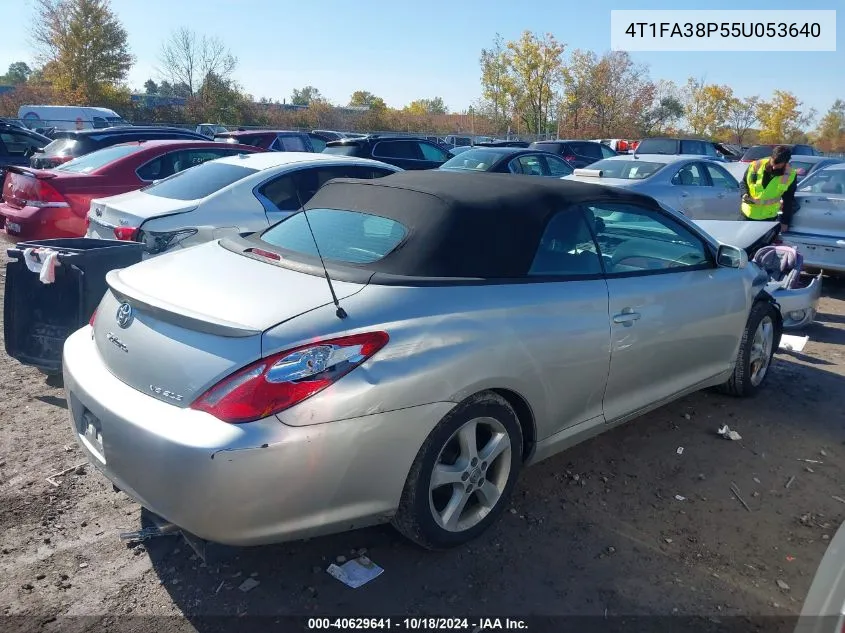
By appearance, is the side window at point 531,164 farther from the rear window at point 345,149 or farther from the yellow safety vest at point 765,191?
the yellow safety vest at point 765,191

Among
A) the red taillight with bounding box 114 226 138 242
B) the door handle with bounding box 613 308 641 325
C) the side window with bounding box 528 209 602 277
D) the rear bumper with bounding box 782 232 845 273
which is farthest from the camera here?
the rear bumper with bounding box 782 232 845 273

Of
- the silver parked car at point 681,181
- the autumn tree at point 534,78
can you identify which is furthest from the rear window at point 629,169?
the autumn tree at point 534,78

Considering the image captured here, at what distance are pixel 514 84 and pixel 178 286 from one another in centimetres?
4532

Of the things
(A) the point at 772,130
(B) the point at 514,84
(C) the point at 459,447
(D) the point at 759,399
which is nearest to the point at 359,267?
(C) the point at 459,447

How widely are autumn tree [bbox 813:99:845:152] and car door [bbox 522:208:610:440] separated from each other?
7158cm

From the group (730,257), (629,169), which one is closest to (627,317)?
(730,257)

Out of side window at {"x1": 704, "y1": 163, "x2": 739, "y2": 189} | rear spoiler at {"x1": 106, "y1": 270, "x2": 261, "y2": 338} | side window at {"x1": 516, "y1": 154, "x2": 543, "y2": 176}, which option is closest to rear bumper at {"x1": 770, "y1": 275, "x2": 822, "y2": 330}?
rear spoiler at {"x1": 106, "y1": 270, "x2": 261, "y2": 338}

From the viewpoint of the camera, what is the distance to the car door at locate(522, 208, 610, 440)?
3.10m

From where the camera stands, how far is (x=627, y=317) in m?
3.48

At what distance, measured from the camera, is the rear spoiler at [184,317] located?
241cm

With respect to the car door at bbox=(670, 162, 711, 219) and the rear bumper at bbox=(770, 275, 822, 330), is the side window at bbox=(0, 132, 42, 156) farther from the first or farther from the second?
the rear bumper at bbox=(770, 275, 822, 330)

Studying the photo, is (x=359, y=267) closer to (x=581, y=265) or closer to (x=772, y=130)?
(x=581, y=265)

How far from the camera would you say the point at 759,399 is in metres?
4.91

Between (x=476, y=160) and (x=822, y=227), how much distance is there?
18.9 ft
